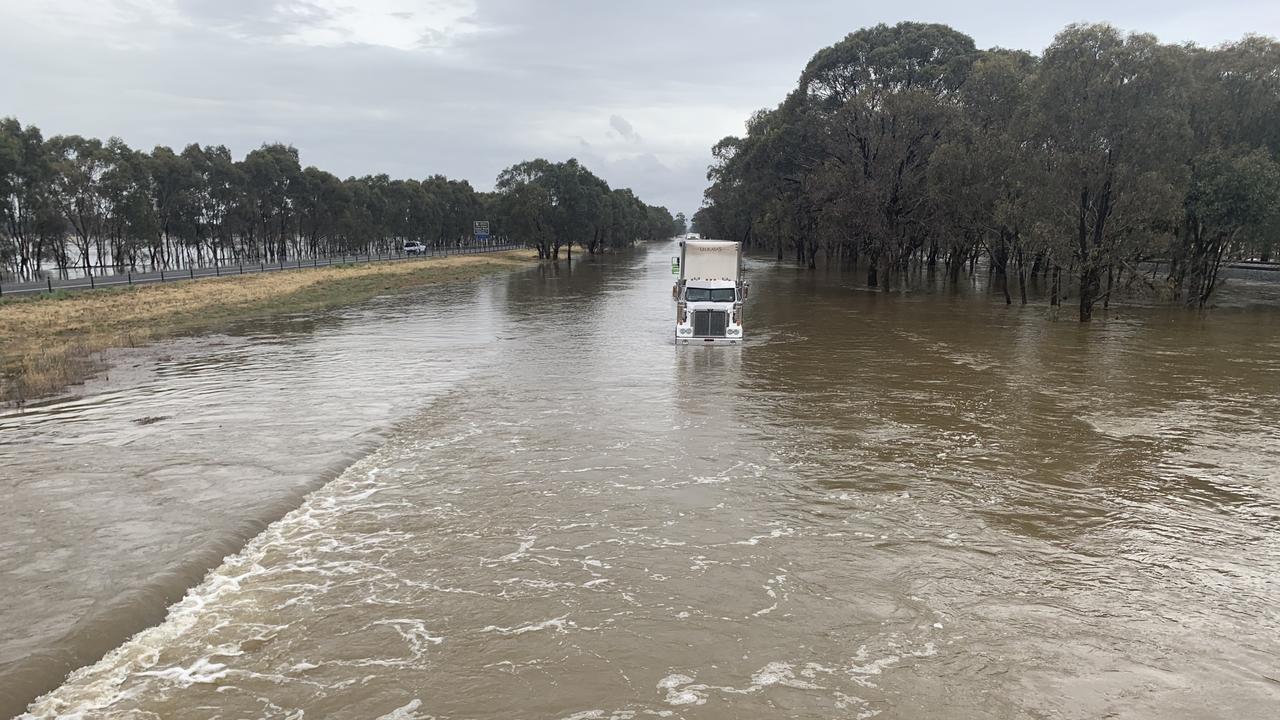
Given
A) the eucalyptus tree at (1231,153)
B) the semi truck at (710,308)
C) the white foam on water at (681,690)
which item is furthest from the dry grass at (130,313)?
the eucalyptus tree at (1231,153)

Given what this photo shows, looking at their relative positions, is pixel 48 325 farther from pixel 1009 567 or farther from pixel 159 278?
pixel 1009 567

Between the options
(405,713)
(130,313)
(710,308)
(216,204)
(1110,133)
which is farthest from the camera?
(216,204)

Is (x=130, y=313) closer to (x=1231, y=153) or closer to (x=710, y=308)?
(x=710, y=308)

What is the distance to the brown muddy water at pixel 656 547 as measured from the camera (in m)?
6.42

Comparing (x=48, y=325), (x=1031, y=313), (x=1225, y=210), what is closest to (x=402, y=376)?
(x=48, y=325)

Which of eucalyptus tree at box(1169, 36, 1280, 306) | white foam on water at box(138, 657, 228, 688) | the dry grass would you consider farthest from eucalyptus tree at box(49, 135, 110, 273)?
eucalyptus tree at box(1169, 36, 1280, 306)

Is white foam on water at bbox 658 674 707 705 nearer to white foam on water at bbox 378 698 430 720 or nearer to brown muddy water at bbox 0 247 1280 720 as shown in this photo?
brown muddy water at bbox 0 247 1280 720

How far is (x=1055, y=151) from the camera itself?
98.8 feet

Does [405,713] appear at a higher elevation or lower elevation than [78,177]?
lower

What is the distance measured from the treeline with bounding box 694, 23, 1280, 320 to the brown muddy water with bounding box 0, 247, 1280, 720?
43.1 ft

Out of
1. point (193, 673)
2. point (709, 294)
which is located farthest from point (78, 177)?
point (193, 673)

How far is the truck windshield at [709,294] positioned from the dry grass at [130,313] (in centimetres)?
1919

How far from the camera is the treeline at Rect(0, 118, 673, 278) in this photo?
59.1 metres

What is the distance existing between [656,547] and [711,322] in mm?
17031
